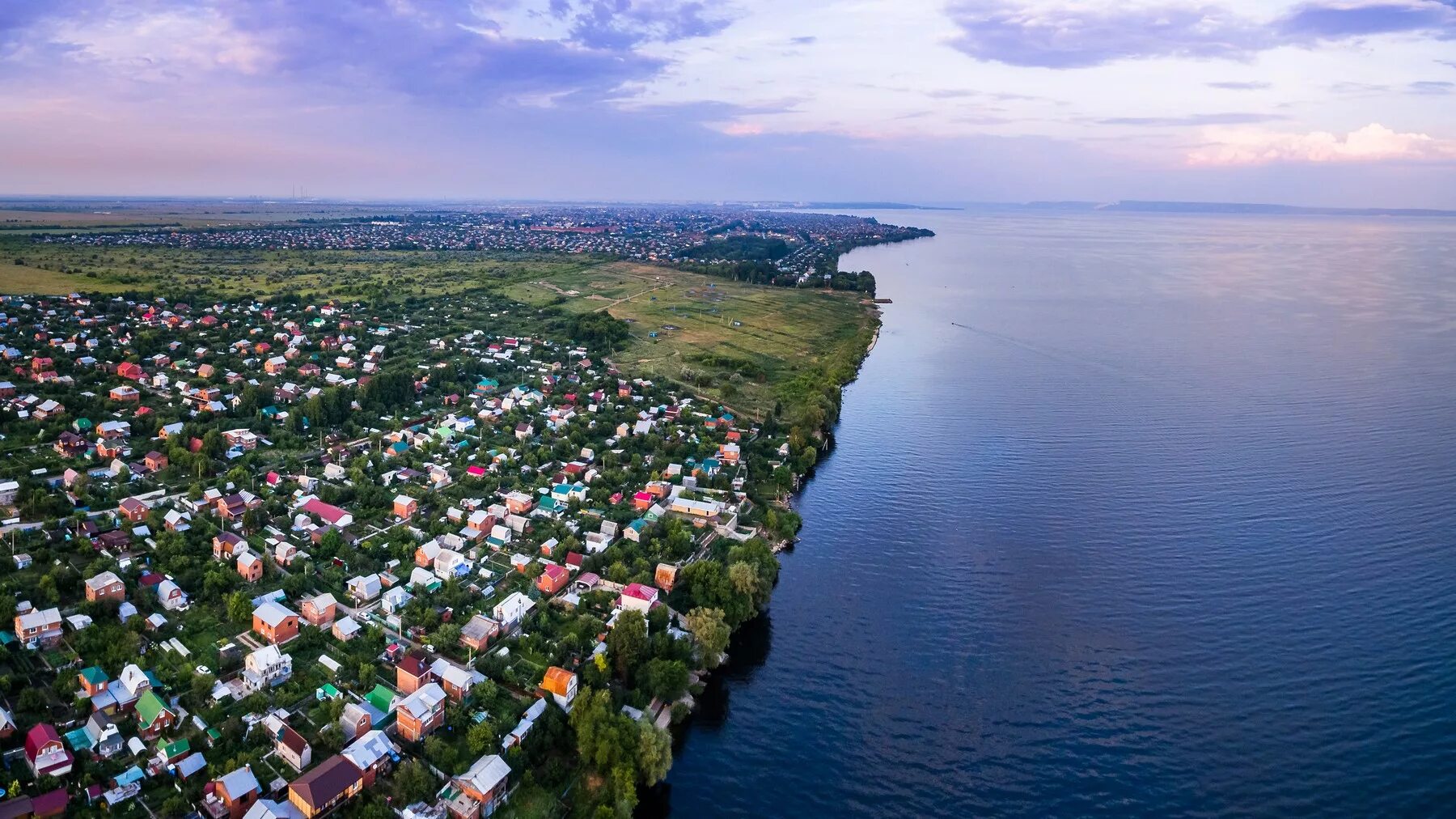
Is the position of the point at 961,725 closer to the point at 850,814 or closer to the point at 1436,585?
the point at 850,814

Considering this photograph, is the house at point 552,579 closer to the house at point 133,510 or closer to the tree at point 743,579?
the tree at point 743,579

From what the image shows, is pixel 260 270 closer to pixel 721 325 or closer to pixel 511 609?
pixel 721 325

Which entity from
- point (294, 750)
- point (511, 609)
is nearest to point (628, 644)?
point (511, 609)

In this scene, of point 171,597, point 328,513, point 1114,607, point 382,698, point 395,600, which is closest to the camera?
point 382,698

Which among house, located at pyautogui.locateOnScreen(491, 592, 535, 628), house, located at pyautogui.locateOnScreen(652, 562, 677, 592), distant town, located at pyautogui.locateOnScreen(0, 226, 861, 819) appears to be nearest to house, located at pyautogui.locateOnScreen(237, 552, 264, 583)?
distant town, located at pyautogui.locateOnScreen(0, 226, 861, 819)

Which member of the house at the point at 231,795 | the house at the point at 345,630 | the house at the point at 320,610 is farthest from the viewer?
the house at the point at 320,610

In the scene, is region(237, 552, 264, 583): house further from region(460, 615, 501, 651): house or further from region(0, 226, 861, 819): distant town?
region(460, 615, 501, 651): house

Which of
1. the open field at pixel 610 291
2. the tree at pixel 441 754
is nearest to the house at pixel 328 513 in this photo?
the tree at pixel 441 754
